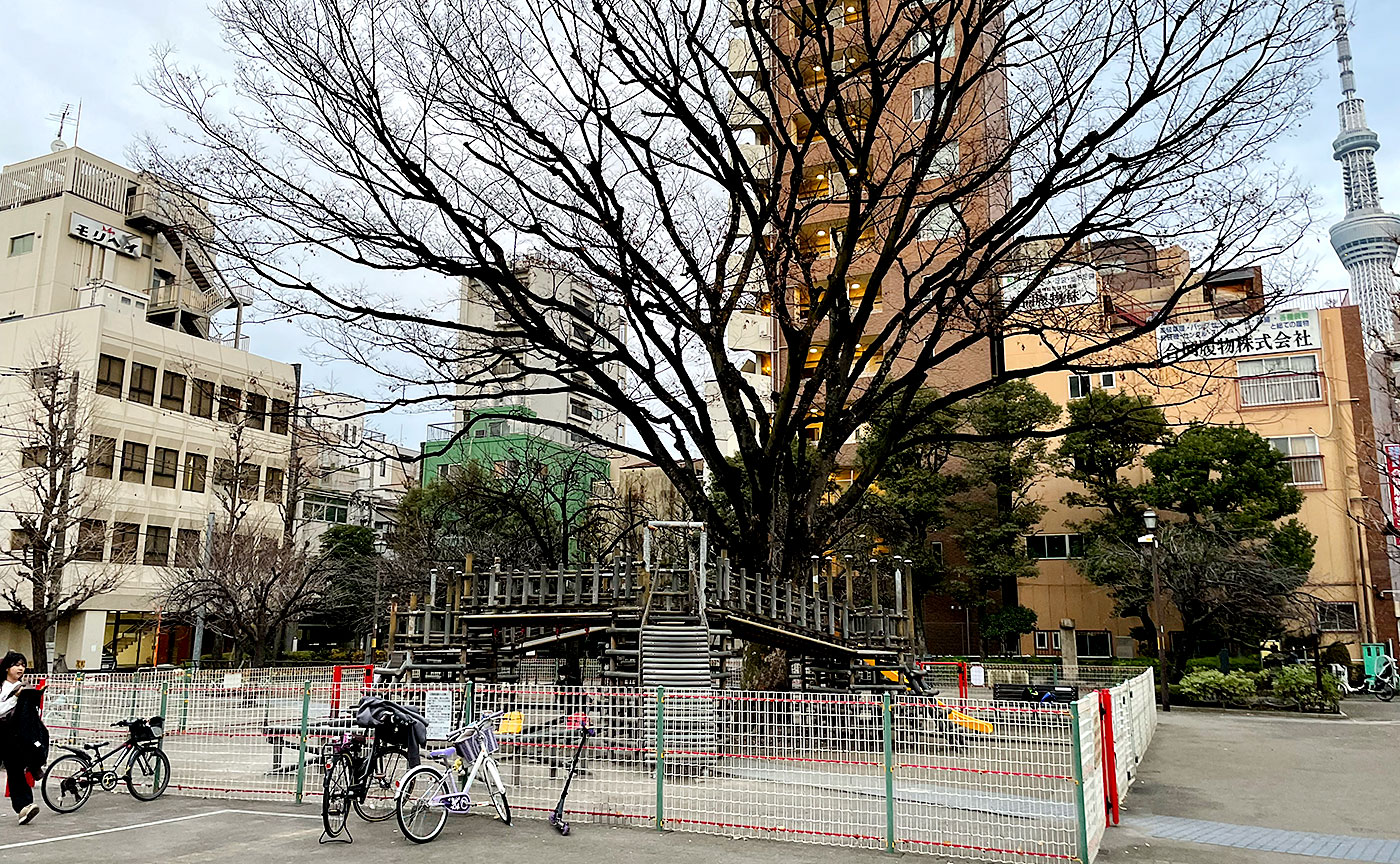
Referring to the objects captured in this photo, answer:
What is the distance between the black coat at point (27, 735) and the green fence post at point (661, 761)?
6.72 m

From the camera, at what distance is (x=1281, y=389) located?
4144 centimetres

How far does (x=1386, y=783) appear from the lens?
45.0ft

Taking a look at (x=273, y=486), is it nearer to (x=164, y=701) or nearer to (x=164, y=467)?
(x=164, y=467)

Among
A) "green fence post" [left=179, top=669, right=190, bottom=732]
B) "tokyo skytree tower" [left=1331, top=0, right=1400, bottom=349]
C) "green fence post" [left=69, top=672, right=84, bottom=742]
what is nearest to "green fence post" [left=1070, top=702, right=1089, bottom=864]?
"green fence post" [left=179, top=669, right=190, bottom=732]

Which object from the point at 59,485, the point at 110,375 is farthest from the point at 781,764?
the point at 110,375

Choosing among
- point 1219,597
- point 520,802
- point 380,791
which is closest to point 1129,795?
point 520,802

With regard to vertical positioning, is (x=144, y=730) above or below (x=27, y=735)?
below

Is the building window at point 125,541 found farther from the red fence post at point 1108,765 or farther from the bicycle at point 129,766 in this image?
the red fence post at point 1108,765

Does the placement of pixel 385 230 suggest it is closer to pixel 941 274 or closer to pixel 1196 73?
pixel 941 274

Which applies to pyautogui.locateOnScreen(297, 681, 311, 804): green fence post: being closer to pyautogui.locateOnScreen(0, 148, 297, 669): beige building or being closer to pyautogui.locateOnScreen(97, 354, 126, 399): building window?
pyautogui.locateOnScreen(0, 148, 297, 669): beige building

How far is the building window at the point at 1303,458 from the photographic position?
1580 inches

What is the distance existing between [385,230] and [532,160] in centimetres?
283

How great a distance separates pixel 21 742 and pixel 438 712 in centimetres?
433

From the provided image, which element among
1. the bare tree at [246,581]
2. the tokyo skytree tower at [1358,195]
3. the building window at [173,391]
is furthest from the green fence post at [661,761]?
the tokyo skytree tower at [1358,195]
